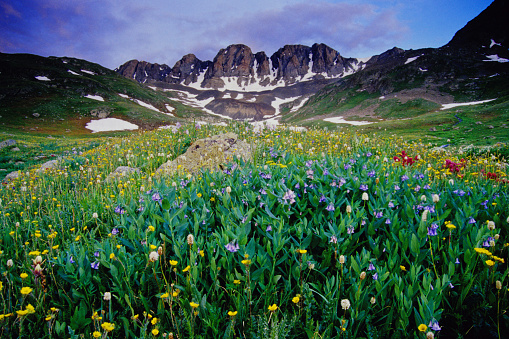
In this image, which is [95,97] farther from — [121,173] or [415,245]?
[415,245]

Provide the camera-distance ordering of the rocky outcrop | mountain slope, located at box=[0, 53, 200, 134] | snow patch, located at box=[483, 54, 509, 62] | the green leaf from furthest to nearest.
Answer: the rocky outcrop → snow patch, located at box=[483, 54, 509, 62] → mountain slope, located at box=[0, 53, 200, 134] → the green leaf

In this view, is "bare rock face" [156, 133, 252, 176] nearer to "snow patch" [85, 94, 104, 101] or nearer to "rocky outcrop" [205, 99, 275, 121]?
"snow patch" [85, 94, 104, 101]

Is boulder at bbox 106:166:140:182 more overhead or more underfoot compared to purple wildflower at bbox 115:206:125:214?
A: more overhead

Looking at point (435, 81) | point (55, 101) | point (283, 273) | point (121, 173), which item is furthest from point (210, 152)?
point (435, 81)

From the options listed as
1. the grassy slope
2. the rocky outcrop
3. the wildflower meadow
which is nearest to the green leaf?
the wildflower meadow

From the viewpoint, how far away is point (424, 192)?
11.0ft

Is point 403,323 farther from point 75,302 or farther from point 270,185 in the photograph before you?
point 75,302

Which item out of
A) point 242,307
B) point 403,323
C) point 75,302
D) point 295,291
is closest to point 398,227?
point 403,323

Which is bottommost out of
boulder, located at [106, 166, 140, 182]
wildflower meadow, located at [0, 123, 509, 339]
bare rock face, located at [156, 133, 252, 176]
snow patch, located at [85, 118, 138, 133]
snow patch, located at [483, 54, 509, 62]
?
wildflower meadow, located at [0, 123, 509, 339]

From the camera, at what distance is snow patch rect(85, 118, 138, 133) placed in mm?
61281

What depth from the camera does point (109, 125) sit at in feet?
209

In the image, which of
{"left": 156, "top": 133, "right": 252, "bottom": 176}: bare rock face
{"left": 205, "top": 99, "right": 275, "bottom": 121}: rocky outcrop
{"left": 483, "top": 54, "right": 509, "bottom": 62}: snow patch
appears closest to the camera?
{"left": 156, "top": 133, "right": 252, "bottom": 176}: bare rock face

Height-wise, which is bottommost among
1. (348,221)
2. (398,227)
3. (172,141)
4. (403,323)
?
(403,323)

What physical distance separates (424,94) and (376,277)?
4399 inches
